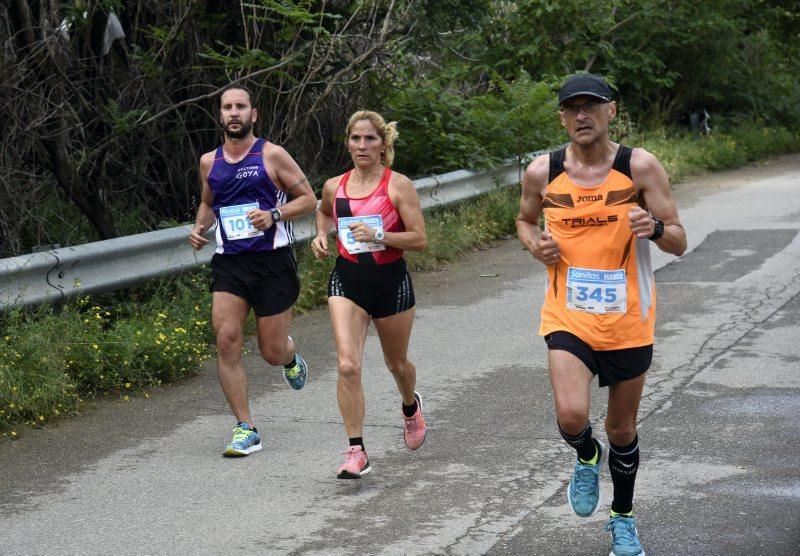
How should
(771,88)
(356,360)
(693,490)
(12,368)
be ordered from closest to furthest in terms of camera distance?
(693,490)
(356,360)
(12,368)
(771,88)

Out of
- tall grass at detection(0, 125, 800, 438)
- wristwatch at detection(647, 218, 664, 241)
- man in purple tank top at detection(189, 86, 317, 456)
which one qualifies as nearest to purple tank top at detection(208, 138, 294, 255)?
man in purple tank top at detection(189, 86, 317, 456)

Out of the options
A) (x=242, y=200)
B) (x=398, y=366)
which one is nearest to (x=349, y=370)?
(x=398, y=366)

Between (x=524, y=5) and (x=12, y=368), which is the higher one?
(x=524, y=5)

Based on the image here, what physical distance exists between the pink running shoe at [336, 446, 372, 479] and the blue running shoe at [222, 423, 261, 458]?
71 centimetres

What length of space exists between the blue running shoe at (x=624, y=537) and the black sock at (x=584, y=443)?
0.26m

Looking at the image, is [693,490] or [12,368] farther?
[12,368]

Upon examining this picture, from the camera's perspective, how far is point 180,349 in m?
8.65

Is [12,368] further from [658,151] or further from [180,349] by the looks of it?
[658,151]

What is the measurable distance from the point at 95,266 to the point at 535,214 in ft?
13.2

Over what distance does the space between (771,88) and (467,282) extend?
16.4 meters

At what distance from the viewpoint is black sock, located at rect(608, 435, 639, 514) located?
5348 millimetres

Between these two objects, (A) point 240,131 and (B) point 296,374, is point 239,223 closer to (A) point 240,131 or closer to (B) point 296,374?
(A) point 240,131

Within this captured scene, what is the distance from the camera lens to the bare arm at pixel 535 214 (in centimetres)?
537

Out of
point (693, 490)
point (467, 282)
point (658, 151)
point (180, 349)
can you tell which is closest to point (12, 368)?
point (180, 349)
